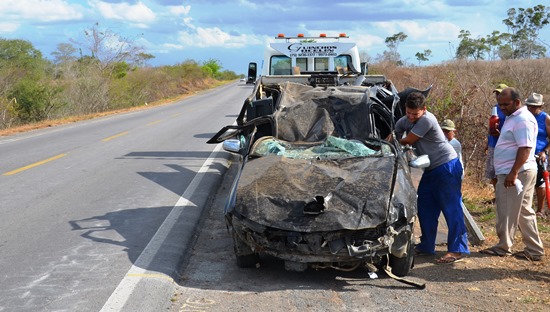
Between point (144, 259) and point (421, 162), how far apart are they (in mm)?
2924

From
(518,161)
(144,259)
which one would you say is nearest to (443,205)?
(518,161)

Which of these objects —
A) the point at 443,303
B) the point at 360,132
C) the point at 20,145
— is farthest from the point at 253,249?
the point at 20,145

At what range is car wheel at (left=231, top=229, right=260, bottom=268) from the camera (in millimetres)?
5844

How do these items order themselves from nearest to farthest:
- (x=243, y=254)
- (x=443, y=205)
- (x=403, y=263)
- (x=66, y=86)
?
(x=403, y=263) < (x=243, y=254) < (x=443, y=205) < (x=66, y=86)

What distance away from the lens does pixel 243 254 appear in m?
5.90

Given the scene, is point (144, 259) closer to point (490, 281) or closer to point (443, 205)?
point (443, 205)

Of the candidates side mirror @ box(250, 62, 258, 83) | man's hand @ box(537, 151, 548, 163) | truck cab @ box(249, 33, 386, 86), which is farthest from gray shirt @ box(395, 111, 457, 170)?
side mirror @ box(250, 62, 258, 83)

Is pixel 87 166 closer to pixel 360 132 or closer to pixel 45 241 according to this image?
pixel 45 241

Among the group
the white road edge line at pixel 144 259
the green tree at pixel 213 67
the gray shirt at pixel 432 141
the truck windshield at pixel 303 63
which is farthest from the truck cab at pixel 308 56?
the green tree at pixel 213 67

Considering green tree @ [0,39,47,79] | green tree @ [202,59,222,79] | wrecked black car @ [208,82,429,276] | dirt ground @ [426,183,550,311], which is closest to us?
dirt ground @ [426,183,550,311]

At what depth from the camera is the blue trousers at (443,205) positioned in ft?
21.3

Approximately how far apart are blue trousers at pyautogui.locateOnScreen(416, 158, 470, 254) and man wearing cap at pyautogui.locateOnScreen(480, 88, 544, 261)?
44 centimetres

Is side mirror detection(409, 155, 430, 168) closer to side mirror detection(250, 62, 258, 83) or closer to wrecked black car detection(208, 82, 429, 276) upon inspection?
wrecked black car detection(208, 82, 429, 276)

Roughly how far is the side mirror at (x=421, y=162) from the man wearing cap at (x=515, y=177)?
0.87 meters
